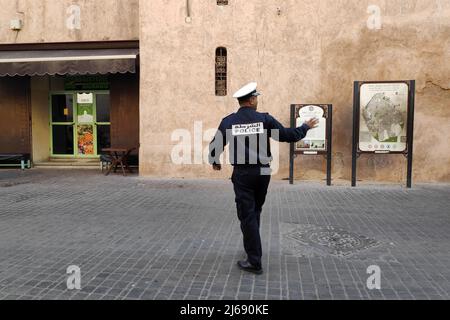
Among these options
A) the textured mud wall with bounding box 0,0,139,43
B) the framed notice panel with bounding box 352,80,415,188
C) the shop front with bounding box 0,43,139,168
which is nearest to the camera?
the framed notice panel with bounding box 352,80,415,188

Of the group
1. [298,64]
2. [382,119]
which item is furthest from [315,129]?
[298,64]

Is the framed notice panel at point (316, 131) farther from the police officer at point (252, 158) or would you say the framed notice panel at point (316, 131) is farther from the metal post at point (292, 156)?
the police officer at point (252, 158)

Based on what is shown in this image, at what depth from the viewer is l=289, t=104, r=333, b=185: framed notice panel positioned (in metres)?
9.49

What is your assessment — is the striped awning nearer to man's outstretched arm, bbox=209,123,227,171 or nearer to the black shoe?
man's outstretched arm, bbox=209,123,227,171

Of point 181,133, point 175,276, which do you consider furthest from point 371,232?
point 181,133

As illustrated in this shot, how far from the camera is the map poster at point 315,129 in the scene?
9.52m

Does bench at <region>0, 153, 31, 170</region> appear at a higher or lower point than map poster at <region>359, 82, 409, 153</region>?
lower

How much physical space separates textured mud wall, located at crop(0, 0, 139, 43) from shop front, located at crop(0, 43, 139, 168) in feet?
1.17

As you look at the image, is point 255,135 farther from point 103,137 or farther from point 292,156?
point 103,137

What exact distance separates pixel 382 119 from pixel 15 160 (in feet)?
33.7

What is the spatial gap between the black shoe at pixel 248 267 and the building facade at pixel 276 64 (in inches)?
239

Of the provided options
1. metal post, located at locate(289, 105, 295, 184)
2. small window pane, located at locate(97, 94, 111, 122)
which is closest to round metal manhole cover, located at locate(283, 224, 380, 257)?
metal post, located at locate(289, 105, 295, 184)

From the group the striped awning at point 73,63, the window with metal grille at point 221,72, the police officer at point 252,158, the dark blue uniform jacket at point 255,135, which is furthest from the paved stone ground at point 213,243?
the striped awning at point 73,63
